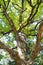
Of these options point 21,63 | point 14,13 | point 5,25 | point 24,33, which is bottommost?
point 21,63

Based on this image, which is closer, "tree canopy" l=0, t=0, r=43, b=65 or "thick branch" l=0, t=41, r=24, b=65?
"thick branch" l=0, t=41, r=24, b=65

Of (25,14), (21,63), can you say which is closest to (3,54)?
(25,14)

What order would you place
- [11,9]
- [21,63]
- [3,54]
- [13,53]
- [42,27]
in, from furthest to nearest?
1. [3,54]
2. [11,9]
3. [21,63]
4. [13,53]
5. [42,27]

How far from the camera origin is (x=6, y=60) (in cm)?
904

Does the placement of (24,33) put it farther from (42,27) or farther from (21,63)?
(42,27)

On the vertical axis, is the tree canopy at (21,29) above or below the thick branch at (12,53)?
above

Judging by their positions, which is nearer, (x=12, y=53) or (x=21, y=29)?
(x=12, y=53)

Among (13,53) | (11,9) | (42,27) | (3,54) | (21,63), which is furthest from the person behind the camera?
(3,54)

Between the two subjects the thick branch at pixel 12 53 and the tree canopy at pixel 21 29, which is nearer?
the thick branch at pixel 12 53

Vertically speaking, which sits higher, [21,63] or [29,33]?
[29,33]

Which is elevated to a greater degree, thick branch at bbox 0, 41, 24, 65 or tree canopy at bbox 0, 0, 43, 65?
tree canopy at bbox 0, 0, 43, 65

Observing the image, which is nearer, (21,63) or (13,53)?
(13,53)

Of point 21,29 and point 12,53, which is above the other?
point 21,29

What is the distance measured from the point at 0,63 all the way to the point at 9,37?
1.46m
